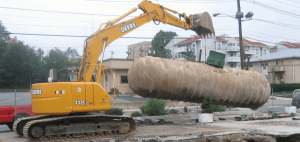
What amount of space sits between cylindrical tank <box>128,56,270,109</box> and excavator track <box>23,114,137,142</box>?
1.86 m

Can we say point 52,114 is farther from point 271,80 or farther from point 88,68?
point 271,80

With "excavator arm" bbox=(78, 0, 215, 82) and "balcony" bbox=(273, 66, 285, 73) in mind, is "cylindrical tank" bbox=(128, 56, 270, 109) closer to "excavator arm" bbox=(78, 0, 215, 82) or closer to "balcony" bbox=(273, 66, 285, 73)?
"excavator arm" bbox=(78, 0, 215, 82)

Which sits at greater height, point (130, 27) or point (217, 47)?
point (217, 47)

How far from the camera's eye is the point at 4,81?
47.5 m

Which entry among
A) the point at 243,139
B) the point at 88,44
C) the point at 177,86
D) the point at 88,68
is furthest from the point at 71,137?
the point at 243,139

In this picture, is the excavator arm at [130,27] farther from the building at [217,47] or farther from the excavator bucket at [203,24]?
the building at [217,47]

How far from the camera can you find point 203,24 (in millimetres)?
14508

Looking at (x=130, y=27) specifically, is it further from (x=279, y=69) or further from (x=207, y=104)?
(x=279, y=69)

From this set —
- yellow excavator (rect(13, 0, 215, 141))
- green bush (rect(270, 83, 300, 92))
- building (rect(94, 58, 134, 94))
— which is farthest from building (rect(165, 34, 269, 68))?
yellow excavator (rect(13, 0, 215, 141))

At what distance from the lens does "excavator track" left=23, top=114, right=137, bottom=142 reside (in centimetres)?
885

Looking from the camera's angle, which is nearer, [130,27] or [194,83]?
[194,83]

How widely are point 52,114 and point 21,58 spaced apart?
45042 mm

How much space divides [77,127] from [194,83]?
5.43 m

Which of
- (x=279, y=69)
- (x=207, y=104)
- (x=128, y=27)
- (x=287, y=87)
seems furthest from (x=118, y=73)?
(x=279, y=69)
